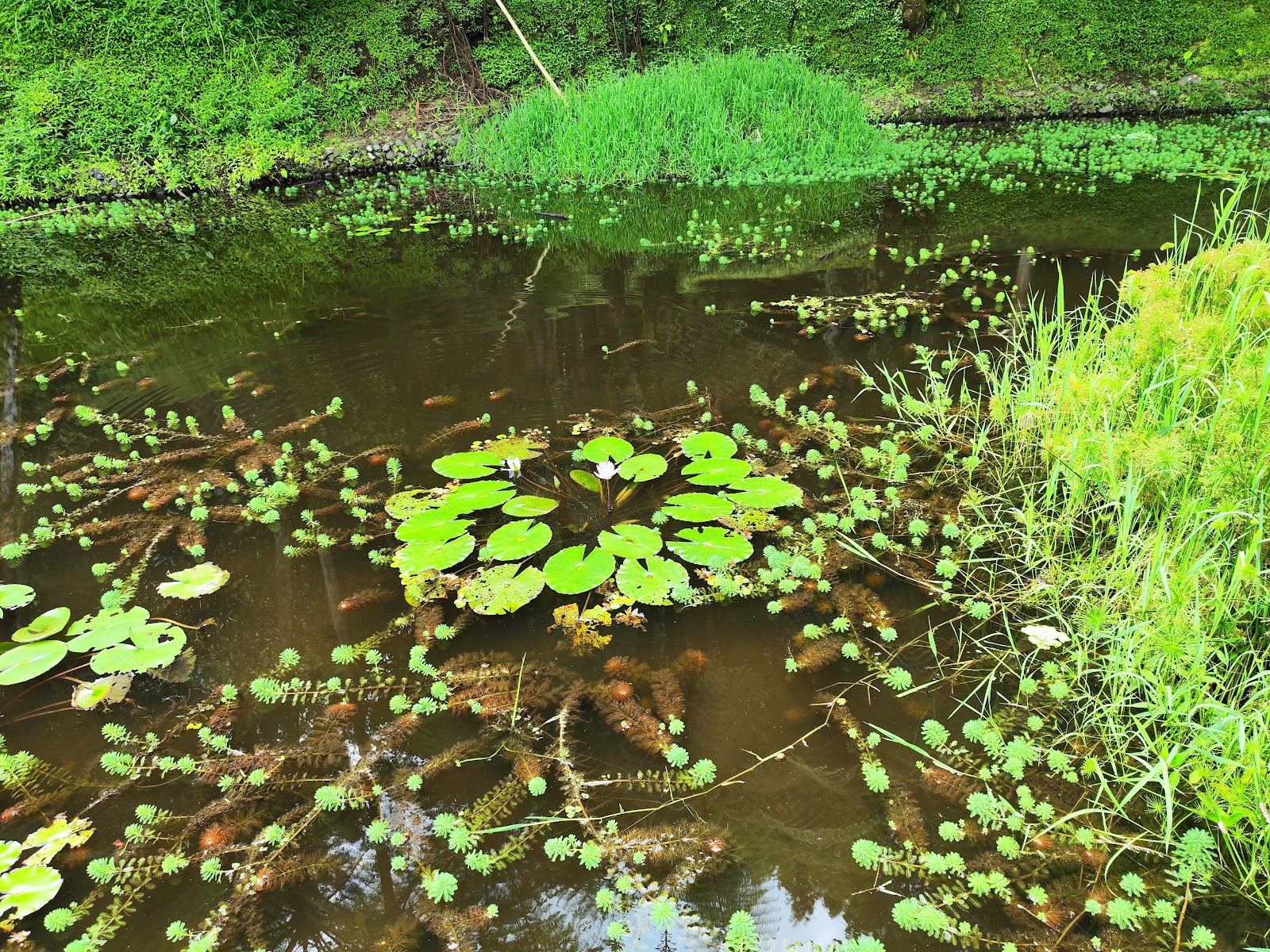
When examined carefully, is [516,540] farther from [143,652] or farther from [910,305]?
[910,305]

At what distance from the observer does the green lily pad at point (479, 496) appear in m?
3.43

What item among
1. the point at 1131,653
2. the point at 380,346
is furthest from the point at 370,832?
the point at 380,346

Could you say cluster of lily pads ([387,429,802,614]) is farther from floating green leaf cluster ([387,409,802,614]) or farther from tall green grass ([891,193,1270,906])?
tall green grass ([891,193,1270,906])

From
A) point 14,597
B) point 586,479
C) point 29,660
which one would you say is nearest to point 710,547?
point 586,479

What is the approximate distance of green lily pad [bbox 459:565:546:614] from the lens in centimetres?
293

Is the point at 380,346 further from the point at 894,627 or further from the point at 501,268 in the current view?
the point at 894,627

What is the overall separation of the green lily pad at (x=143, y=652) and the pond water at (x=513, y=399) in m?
0.08

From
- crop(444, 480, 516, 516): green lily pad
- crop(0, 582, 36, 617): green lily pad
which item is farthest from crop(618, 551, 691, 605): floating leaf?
crop(0, 582, 36, 617): green lily pad

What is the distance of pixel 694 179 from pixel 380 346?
535cm

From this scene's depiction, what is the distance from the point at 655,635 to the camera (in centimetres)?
290

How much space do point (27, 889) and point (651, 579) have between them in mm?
2127

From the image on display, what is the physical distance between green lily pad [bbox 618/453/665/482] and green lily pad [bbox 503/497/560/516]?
37 centimetres

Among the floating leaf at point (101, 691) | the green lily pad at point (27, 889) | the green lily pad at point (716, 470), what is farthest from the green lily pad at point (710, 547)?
the green lily pad at point (27, 889)

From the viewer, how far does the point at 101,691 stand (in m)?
2.78
